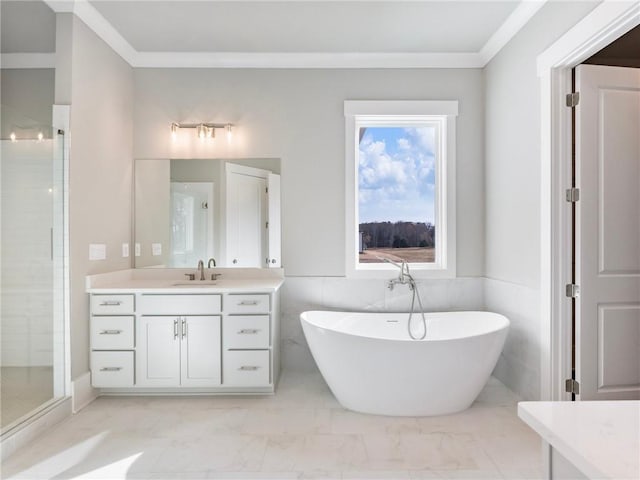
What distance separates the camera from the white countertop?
2.05ft

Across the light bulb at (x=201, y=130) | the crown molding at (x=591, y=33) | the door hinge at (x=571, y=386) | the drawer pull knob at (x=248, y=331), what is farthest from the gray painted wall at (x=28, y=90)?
the door hinge at (x=571, y=386)

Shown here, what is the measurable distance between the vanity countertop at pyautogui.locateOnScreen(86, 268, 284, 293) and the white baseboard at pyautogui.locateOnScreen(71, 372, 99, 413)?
591mm

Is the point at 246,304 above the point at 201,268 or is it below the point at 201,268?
below

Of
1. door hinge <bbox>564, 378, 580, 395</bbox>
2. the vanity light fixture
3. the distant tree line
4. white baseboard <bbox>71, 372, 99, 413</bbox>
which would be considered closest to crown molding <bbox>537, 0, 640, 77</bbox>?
the distant tree line

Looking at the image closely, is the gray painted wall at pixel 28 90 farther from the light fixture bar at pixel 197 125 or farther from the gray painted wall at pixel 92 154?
the light fixture bar at pixel 197 125

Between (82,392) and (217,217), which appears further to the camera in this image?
(217,217)

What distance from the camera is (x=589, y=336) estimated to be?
2.44 m

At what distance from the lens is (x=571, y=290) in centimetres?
250

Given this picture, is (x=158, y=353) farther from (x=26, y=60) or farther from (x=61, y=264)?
(x=26, y=60)

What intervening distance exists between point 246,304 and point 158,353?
70 centimetres

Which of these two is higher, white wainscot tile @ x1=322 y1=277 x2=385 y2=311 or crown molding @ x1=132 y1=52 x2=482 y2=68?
crown molding @ x1=132 y1=52 x2=482 y2=68

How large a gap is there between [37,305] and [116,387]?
781 millimetres

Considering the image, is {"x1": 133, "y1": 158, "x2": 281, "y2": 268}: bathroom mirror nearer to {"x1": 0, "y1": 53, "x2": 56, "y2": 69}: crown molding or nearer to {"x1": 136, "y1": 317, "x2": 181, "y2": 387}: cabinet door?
{"x1": 136, "y1": 317, "x2": 181, "y2": 387}: cabinet door

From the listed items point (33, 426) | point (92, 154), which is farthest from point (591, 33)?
point (33, 426)
